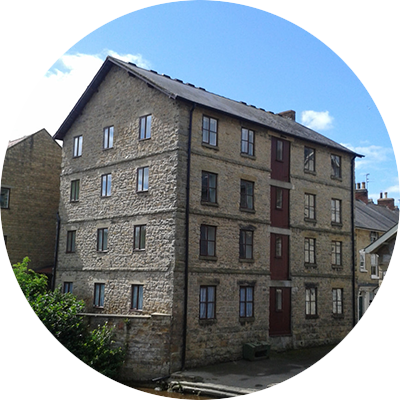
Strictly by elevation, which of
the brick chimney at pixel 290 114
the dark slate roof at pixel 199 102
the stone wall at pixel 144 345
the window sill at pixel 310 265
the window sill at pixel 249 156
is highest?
the brick chimney at pixel 290 114

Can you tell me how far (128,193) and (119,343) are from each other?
658cm

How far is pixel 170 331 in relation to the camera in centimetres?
1905

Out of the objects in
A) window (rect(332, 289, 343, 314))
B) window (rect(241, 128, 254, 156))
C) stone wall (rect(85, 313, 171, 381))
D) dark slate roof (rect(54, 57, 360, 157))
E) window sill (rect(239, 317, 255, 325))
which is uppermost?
dark slate roof (rect(54, 57, 360, 157))

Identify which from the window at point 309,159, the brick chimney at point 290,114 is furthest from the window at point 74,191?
the brick chimney at point 290,114

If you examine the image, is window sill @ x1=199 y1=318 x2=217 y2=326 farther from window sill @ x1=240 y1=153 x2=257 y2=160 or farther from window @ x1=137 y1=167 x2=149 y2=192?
window sill @ x1=240 y1=153 x2=257 y2=160

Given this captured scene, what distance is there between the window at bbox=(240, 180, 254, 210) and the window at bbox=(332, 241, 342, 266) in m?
6.75

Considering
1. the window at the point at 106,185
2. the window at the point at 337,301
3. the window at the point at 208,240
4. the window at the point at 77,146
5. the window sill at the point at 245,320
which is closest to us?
the window at the point at 208,240

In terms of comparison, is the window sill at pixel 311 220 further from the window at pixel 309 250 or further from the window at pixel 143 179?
the window at pixel 143 179

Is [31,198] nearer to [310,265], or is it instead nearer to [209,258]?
[209,258]

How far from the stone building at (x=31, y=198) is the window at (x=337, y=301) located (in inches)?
606

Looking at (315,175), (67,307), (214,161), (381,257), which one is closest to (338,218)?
(315,175)

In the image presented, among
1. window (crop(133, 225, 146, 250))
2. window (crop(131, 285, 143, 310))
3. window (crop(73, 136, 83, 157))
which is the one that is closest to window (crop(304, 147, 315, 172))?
window (crop(133, 225, 146, 250))

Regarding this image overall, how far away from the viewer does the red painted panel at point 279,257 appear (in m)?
24.0

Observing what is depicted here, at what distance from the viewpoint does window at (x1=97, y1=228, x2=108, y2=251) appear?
2309 cm
